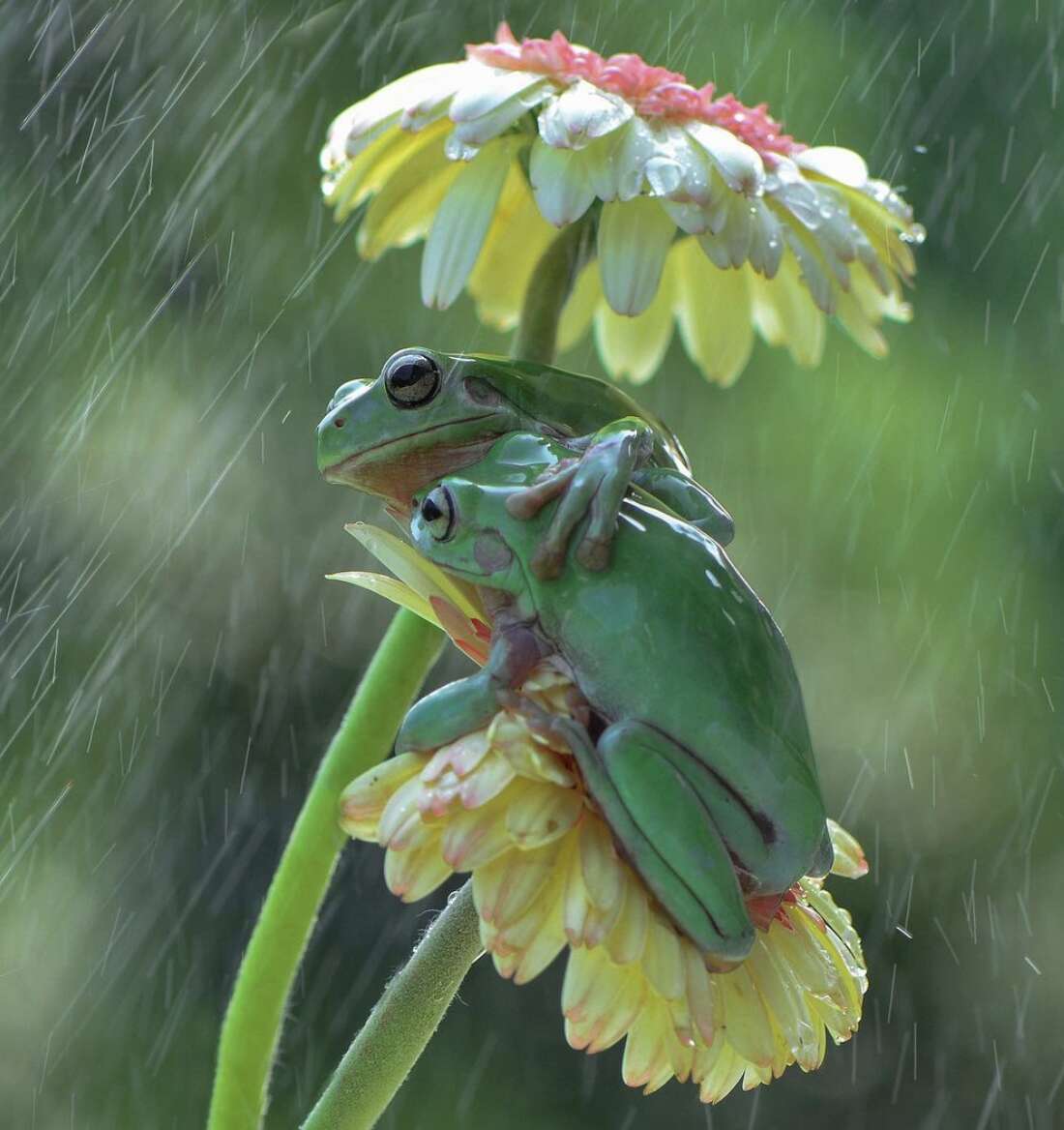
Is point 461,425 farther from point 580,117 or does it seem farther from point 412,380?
point 580,117

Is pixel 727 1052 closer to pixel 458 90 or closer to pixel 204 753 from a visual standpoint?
pixel 458 90

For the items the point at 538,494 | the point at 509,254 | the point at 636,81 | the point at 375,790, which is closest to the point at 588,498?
the point at 538,494

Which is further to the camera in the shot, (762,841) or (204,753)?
(204,753)

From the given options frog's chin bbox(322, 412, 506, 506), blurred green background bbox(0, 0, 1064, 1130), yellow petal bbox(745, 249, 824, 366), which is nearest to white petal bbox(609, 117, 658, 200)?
frog's chin bbox(322, 412, 506, 506)

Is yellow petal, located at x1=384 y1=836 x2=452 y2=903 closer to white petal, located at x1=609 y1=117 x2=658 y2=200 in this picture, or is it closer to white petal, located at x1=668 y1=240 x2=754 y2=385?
white petal, located at x1=609 y1=117 x2=658 y2=200

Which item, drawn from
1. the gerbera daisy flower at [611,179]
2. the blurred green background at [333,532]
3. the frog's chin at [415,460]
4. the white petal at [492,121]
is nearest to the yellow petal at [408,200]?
the gerbera daisy flower at [611,179]

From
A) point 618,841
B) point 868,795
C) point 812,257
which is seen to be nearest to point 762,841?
point 618,841

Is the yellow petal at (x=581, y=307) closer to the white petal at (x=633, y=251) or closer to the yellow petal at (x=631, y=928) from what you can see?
the white petal at (x=633, y=251)
